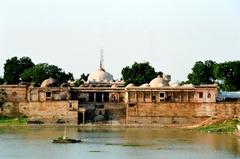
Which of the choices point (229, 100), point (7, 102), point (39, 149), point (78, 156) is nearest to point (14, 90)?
point (7, 102)

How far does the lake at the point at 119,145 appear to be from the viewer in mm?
35469

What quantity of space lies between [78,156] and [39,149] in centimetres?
414

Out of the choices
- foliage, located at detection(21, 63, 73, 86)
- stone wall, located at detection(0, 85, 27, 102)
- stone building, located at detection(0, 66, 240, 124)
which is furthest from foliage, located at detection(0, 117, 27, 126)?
foliage, located at detection(21, 63, 73, 86)

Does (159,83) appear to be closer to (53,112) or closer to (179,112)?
(179,112)

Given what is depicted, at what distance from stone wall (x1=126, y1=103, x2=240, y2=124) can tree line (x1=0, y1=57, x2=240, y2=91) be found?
8.69 m

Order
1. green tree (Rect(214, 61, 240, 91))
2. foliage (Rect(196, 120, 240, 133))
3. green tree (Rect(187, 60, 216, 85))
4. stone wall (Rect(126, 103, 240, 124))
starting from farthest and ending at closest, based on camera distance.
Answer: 1. green tree (Rect(187, 60, 216, 85))
2. green tree (Rect(214, 61, 240, 91))
3. stone wall (Rect(126, 103, 240, 124))
4. foliage (Rect(196, 120, 240, 133))

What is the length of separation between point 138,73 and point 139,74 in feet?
0.93

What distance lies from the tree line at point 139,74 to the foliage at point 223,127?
1307 centimetres

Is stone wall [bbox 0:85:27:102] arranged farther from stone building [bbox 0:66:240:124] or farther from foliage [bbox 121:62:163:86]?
foliage [bbox 121:62:163:86]

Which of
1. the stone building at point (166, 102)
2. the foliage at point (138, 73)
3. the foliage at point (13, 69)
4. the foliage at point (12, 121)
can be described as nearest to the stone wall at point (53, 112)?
the foliage at point (12, 121)

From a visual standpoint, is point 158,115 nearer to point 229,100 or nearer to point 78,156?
point 229,100

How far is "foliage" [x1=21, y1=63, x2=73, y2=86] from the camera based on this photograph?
237ft

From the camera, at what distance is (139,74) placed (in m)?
73.3

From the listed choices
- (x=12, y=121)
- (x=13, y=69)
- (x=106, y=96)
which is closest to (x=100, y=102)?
(x=106, y=96)
